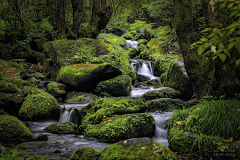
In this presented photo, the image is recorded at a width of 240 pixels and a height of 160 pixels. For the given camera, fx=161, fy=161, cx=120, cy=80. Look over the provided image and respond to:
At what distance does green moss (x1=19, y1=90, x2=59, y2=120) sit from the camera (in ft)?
20.7

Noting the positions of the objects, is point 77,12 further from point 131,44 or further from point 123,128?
point 123,128

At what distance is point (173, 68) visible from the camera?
879 centimetres

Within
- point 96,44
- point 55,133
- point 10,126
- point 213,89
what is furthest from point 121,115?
point 96,44

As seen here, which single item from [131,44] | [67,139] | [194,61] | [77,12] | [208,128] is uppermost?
[77,12]

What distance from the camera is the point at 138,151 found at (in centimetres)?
320

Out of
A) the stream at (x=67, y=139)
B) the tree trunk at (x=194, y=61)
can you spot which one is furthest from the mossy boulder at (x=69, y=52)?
the tree trunk at (x=194, y=61)

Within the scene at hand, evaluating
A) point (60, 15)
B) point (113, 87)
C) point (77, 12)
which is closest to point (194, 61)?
point (113, 87)

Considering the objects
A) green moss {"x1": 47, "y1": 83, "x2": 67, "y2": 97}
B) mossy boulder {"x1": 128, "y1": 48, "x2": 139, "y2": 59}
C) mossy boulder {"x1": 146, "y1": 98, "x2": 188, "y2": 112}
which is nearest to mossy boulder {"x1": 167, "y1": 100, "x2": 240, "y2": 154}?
mossy boulder {"x1": 146, "y1": 98, "x2": 188, "y2": 112}

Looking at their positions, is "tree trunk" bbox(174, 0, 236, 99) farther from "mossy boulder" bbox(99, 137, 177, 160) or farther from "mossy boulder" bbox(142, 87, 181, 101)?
"mossy boulder" bbox(142, 87, 181, 101)

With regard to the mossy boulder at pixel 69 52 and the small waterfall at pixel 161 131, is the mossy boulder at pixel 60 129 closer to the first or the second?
the small waterfall at pixel 161 131

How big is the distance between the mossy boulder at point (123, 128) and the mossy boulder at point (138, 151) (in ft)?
3.87

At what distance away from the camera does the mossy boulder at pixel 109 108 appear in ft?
17.9

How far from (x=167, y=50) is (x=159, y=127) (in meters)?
12.4

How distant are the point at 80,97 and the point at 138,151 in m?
5.96
